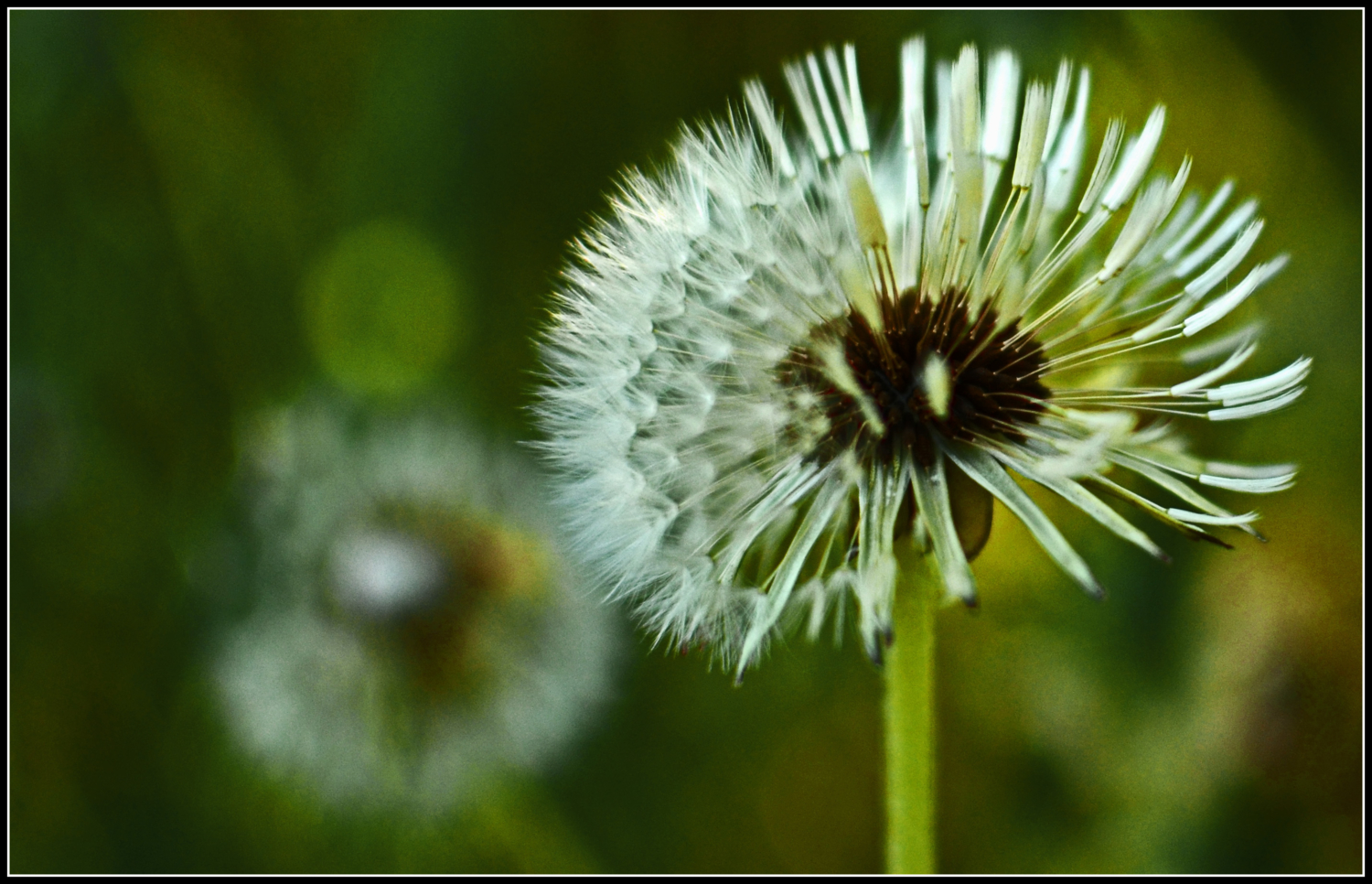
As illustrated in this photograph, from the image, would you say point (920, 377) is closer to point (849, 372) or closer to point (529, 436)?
point (849, 372)

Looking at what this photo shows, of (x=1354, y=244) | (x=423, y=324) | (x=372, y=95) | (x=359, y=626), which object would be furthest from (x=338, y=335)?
(x=1354, y=244)

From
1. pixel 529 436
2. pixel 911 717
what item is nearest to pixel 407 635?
pixel 529 436

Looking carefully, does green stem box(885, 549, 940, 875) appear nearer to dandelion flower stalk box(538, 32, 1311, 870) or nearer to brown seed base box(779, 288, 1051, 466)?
dandelion flower stalk box(538, 32, 1311, 870)

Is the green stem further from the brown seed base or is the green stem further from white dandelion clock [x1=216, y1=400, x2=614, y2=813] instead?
white dandelion clock [x1=216, y1=400, x2=614, y2=813]

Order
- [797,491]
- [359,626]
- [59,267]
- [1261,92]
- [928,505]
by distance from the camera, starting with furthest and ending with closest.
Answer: [59,267] → [1261,92] → [359,626] → [797,491] → [928,505]

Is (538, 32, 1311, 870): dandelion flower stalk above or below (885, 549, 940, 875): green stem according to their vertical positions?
above

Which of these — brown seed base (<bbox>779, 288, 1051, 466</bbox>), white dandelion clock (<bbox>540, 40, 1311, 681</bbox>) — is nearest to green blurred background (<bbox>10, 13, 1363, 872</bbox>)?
white dandelion clock (<bbox>540, 40, 1311, 681</bbox>)

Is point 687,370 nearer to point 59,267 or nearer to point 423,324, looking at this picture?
point 423,324

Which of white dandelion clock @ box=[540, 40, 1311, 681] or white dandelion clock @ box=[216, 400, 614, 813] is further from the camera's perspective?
white dandelion clock @ box=[216, 400, 614, 813]

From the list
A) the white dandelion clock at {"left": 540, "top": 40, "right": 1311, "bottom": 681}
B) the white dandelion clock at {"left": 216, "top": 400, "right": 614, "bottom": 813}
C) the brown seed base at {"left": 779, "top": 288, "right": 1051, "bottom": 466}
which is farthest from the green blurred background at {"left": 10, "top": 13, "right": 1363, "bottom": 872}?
the brown seed base at {"left": 779, "top": 288, "right": 1051, "bottom": 466}
